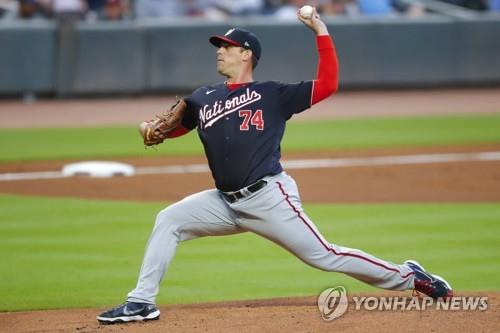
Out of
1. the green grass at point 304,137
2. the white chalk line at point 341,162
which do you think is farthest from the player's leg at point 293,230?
the green grass at point 304,137

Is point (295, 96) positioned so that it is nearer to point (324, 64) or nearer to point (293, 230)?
point (324, 64)

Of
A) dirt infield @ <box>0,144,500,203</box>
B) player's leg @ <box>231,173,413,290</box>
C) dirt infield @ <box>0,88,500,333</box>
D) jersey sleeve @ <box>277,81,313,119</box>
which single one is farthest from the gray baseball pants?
dirt infield @ <box>0,144,500,203</box>

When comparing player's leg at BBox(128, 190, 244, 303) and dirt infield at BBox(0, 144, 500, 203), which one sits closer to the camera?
player's leg at BBox(128, 190, 244, 303)

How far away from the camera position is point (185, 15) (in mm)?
20094

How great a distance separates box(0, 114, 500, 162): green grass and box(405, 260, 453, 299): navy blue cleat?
8108mm

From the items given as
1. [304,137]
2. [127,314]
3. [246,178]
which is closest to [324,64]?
[246,178]

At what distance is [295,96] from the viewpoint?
5.92 meters

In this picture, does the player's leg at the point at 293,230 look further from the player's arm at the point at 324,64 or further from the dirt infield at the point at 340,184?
the dirt infield at the point at 340,184

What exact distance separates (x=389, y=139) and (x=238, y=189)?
948cm

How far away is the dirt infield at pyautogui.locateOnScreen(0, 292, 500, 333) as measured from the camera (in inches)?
228

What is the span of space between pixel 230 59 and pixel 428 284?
73.2 inches

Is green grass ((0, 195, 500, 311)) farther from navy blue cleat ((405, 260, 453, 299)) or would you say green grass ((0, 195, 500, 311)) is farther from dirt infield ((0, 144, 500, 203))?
navy blue cleat ((405, 260, 453, 299))

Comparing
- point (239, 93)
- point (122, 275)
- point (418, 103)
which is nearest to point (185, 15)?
point (418, 103)

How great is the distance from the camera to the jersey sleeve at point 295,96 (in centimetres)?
590
